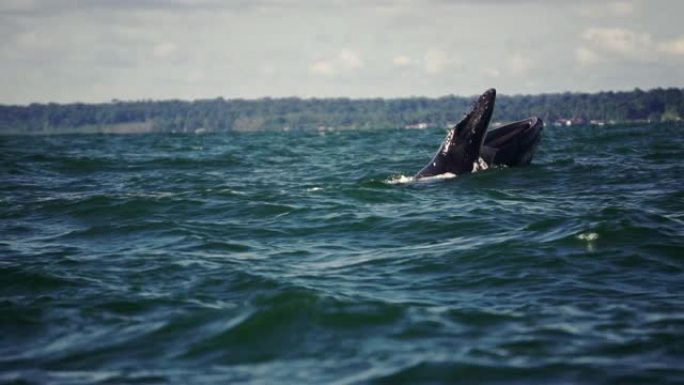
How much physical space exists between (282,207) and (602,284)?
24.9 feet

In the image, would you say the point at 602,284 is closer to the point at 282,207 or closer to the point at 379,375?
the point at 379,375

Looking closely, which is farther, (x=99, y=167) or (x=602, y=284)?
(x=99, y=167)

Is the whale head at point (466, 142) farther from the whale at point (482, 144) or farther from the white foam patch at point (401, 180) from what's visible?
the white foam patch at point (401, 180)

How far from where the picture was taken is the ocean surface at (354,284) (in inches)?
297

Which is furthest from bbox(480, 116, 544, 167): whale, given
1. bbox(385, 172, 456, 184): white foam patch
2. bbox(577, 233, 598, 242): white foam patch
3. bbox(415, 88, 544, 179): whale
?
bbox(577, 233, 598, 242): white foam patch

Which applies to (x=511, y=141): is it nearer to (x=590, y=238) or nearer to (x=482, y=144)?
(x=482, y=144)

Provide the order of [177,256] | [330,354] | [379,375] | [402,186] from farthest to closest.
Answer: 1. [402,186]
2. [177,256]
3. [330,354]
4. [379,375]

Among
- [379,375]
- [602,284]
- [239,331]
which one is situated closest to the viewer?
[379,375]

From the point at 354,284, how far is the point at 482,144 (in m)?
9.49

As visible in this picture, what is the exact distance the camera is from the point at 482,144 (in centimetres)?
1902

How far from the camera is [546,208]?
14.9 meters

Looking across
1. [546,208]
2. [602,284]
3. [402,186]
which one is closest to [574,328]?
[602,284]

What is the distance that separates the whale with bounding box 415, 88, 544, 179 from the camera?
1823 centimetres

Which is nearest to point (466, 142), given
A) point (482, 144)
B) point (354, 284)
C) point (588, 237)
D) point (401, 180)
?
point (482, 144)
